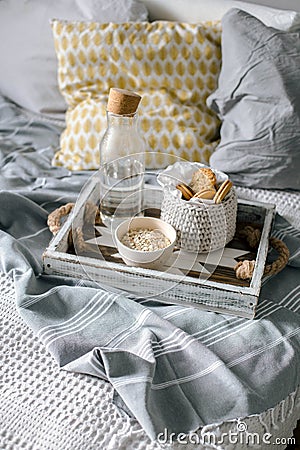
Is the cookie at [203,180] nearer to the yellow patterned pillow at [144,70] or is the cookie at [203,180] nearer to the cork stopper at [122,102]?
the cork stopper at [122,102]

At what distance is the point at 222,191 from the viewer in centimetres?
151

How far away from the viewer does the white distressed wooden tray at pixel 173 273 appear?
1.41m

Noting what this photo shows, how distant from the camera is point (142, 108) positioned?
2.01 metres

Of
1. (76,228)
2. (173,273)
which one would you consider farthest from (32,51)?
(173,273)

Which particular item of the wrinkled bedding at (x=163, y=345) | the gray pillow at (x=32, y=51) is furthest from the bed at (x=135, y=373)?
the gray pillow at (x=32, y=51)

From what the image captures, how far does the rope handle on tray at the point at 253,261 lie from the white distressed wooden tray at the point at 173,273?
14mm

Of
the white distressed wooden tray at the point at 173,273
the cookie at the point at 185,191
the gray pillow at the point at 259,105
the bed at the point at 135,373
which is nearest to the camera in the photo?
the bed at the point at 135,373

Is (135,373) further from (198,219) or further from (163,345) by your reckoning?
(198,219)

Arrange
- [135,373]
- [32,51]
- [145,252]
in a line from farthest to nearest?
[32,51]
[145,252]
[135,373]

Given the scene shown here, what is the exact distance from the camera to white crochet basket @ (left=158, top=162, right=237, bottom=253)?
1.47m

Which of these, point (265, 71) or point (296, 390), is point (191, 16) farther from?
point (296, 390)

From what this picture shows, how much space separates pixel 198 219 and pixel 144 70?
740 millimetres

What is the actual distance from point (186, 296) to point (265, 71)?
30.4 inches

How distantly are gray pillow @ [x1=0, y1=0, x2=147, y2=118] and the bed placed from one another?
2.53 feet
